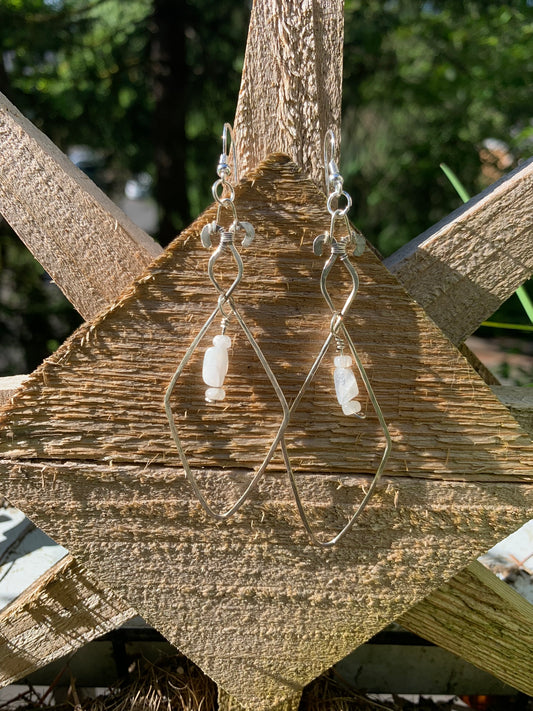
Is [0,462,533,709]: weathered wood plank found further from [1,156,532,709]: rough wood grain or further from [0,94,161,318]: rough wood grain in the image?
[0,94,161,318]: rough wood grain

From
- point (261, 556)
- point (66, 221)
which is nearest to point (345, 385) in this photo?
point (261, 556)

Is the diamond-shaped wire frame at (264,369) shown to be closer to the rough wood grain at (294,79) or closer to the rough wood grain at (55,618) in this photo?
the rough wood grain at (294,79)

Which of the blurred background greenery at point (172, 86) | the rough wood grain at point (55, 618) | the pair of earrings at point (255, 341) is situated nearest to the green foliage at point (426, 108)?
the blurred background greenery at point (172, 86)

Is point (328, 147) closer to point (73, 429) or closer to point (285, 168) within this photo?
point (285, 168)

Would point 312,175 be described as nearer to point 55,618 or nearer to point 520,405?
point 520,405

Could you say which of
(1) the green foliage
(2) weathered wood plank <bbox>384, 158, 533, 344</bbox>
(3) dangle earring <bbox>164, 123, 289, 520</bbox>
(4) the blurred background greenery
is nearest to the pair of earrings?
(3) dangle earring <bbox>164, 123, 289, 520</bbox>
